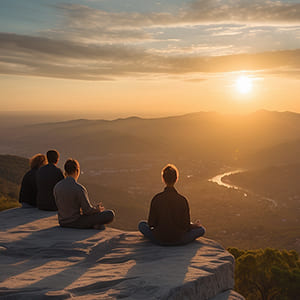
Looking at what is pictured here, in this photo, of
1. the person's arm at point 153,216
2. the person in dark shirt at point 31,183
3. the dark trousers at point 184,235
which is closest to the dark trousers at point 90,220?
the dark trousers at point 184,235

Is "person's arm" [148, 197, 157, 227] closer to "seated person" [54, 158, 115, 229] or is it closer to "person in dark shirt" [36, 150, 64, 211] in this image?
"seated person" [54, 158, 115, 229]

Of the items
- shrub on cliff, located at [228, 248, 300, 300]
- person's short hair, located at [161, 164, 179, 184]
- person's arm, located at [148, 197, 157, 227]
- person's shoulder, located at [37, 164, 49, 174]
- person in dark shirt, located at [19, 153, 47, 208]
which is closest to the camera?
person's short hair, located at [161, 164, 179, 184]

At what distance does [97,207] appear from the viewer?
9672 millimetres

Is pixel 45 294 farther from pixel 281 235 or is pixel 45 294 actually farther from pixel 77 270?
pixel 281 235

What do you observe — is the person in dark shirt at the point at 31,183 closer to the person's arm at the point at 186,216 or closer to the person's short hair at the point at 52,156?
the person's short hair at the point at 52,156


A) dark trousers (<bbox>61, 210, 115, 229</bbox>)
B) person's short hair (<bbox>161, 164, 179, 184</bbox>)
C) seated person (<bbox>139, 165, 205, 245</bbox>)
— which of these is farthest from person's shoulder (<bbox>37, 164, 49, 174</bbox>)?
person's short hair (<bbox>161, 164, 179, 184</bbox>)

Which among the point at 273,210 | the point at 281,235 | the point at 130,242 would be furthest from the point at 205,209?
the point at 130,242

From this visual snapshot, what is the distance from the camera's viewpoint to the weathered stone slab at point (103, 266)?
19.2 ft

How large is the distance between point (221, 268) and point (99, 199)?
363ft

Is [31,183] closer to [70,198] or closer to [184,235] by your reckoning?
[70,198]

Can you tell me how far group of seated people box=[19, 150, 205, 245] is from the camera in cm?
802

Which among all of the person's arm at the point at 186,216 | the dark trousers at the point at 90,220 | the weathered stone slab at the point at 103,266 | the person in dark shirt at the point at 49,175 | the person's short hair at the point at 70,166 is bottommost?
the weathered stone slab at the point at 103,266

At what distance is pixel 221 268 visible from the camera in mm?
7359

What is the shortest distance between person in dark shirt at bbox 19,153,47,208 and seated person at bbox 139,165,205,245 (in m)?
5.77
